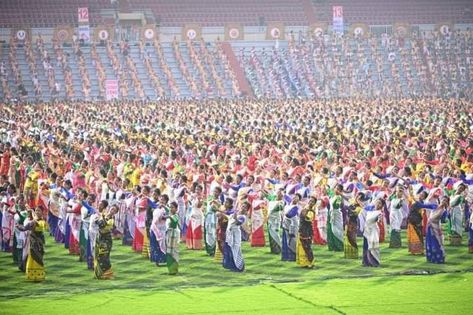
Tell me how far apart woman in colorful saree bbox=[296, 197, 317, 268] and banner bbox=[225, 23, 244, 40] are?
137 ft

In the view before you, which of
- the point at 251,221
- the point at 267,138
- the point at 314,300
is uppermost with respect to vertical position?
the point at 267,138

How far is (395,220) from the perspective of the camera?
69.2 ft

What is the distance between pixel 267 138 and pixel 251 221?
10.5 meters

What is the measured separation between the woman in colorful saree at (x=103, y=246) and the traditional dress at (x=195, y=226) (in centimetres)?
301

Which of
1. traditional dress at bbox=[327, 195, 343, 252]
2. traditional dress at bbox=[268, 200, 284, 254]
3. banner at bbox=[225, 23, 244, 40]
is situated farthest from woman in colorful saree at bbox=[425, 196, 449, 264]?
banner at bbox=[225, 23, 244, 40]

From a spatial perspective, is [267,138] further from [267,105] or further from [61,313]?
[61,313]

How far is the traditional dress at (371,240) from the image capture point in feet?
62.1

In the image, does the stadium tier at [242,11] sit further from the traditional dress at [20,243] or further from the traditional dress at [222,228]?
the traditional dress at [222,228]

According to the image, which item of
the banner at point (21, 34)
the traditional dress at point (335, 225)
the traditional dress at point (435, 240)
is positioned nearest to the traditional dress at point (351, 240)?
the traditional dress at point (335, 225)

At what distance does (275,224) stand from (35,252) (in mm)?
4882

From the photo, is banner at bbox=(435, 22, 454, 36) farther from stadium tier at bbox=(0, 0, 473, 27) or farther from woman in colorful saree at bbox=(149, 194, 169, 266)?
woman in colorful saree at bbox=(149, 194, 169, 266)

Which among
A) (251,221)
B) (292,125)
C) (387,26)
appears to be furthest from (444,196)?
(387,26)

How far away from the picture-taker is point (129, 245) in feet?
72.1

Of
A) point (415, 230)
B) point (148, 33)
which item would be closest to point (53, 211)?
point (415, 230)
